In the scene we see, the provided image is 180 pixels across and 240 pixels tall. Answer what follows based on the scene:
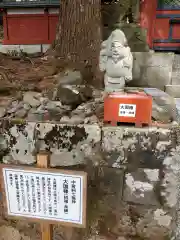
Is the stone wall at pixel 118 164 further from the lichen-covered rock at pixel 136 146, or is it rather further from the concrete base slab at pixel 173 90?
the concrete base slab at pixel 173 90

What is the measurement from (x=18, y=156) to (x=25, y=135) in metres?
0.21

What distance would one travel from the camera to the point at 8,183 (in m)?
1.85

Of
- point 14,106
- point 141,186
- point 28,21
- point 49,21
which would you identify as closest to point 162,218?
point 141,186

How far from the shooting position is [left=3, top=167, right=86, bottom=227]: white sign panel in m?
1.75

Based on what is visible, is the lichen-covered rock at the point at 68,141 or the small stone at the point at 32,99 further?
the small stone at the point at 32,99

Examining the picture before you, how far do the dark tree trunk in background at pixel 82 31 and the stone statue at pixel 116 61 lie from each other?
3.04 ft

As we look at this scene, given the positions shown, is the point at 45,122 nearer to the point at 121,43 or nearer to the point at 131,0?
the point at 121,43

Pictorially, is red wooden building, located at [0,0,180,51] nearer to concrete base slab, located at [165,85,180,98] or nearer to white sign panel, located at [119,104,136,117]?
concrete base slab, located at [165,85,180,98]

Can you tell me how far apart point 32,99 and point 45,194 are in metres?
1.30

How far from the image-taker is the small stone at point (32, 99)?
2.67 meters

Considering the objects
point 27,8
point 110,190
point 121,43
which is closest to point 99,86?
point 121,43

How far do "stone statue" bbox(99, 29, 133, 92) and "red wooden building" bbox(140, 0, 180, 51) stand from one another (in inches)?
118

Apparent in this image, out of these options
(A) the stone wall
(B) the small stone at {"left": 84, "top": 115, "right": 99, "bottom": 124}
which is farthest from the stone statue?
(A) the stone wall

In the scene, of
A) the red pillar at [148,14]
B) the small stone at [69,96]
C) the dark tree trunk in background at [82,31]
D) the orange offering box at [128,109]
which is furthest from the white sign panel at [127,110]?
the red pillar at [148,14]
